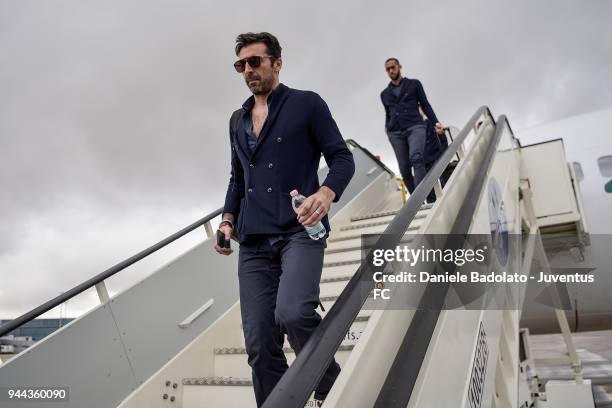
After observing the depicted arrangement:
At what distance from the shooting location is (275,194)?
1784 millimetres

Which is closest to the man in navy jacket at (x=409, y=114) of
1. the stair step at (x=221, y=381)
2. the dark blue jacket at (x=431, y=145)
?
the dark blue jacket at (x=431, y=145)

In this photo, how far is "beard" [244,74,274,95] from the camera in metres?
1.88

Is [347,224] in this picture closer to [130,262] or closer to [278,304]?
[130,262]

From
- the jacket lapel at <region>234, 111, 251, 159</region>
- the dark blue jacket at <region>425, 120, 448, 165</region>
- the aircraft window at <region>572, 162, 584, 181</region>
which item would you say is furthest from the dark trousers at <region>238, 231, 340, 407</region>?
the aircraft window at <region>572, 162, 584, 181</region>

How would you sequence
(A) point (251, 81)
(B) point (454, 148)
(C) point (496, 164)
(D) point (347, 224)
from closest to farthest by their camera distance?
(A) point (251, 81)
(B) point (454, 148)
(C) point (496, 164)
(D) point (347, 224)

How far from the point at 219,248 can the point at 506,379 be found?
223 cm

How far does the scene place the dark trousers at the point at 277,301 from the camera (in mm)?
1563

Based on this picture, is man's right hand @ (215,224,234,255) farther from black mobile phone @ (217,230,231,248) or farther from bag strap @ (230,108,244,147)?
bag strap @ (230,108,244,147)

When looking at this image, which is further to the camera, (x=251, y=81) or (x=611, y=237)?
(x=611, y=237)

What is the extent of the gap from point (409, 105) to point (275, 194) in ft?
11.8

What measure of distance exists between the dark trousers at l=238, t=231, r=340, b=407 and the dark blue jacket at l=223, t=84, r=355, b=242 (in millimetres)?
79

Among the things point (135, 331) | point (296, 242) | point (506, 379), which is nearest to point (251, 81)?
point (296, 242)

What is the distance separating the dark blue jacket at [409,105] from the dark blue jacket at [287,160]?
10.8 ft

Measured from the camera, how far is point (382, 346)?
5.22 ft
